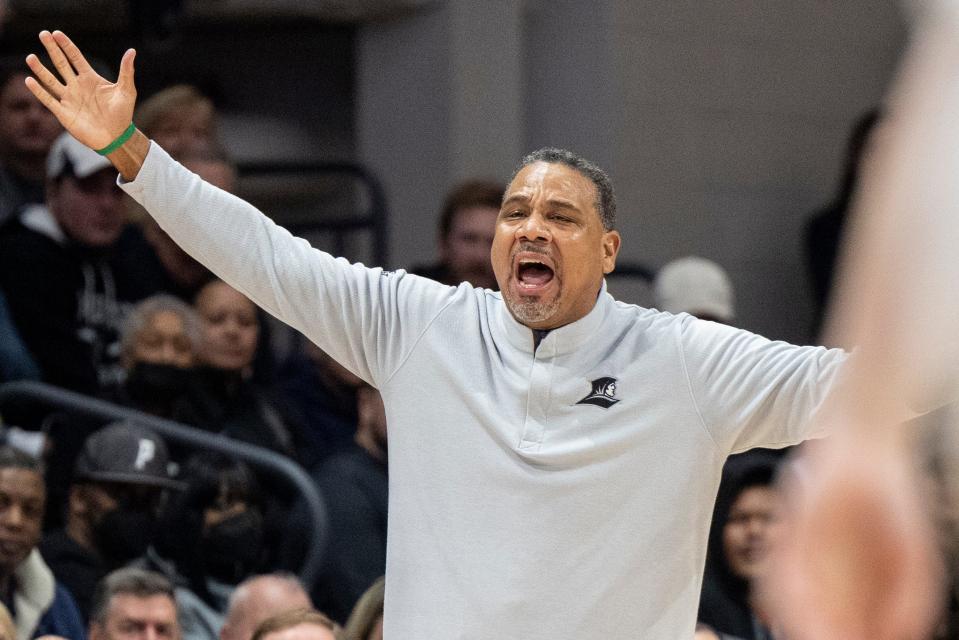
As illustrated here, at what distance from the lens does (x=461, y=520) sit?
8.08ft

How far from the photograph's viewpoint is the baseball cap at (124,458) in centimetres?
425

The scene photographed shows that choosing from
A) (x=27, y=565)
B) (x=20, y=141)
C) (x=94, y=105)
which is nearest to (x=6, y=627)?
(x=27, y=565)

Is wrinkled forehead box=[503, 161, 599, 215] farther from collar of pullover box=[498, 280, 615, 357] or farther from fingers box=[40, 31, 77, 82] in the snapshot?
fingers box=[40, 31, 77, 82]

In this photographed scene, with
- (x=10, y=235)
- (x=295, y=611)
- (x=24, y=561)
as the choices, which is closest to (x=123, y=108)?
(x=295, y=611)

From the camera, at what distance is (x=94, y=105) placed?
2594mm

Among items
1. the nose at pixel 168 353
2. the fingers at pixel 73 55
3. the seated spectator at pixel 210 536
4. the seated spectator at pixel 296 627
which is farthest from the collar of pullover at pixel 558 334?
the nose at pixel 168 353

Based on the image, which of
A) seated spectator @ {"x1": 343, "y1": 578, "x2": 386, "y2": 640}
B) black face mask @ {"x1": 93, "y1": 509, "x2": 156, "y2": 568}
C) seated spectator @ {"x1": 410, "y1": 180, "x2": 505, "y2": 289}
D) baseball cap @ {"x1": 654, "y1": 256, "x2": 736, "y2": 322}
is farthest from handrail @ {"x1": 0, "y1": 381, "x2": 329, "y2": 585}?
baseball cap @ {"x1": 654, "y1": 256, "x2": 736, "y2": 322}

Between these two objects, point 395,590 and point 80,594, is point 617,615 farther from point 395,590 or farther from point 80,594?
point 80,594

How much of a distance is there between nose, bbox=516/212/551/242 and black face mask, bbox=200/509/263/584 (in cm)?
199

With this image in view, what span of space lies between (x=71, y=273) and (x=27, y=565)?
1140mm

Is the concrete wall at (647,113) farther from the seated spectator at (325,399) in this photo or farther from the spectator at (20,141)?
the spectator at (20,141)

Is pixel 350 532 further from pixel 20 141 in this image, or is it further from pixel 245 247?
pixel 245 247

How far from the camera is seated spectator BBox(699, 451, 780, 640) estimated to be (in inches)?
166

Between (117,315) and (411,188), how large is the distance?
176 centimetres
